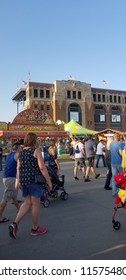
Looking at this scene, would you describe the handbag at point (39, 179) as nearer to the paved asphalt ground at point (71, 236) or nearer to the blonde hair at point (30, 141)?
the blonde hair at point (30, 141)

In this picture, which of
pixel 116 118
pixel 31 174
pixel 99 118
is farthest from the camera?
pixel 116 118

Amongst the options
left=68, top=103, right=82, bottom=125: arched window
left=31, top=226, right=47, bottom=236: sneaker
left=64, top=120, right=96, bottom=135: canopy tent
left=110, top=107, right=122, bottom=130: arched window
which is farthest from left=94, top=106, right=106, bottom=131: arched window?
left=31, top=226, right=47, bottom=236: sneaker

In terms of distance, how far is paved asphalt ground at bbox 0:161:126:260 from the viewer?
3387mm

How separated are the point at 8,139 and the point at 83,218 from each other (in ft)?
72.6

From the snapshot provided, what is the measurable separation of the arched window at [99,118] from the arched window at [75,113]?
15.3 feet

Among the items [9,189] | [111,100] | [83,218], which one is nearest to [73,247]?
[83,218]

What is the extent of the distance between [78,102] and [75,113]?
8.82 feet

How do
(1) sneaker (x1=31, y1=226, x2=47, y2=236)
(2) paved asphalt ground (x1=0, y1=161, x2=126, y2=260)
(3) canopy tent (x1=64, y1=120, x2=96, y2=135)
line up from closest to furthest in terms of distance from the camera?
(2) paved asphalt ground (x1=0, y1=161, x2=126, y2=260) < (1) sneaker (x1=31, y1=226, x2=47, y2=236) < (3) canopy tent (x1=64, y1=120, x2=96, y2=135)

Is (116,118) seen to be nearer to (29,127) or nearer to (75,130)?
(75,130)

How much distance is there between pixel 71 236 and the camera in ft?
13.3

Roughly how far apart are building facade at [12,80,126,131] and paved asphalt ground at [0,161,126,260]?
51081mm

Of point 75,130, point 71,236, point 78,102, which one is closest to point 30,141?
point 71,236

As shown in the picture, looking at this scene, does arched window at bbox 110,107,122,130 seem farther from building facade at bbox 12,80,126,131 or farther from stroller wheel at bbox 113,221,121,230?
stroller wheel at bbox 113,221,121,230
